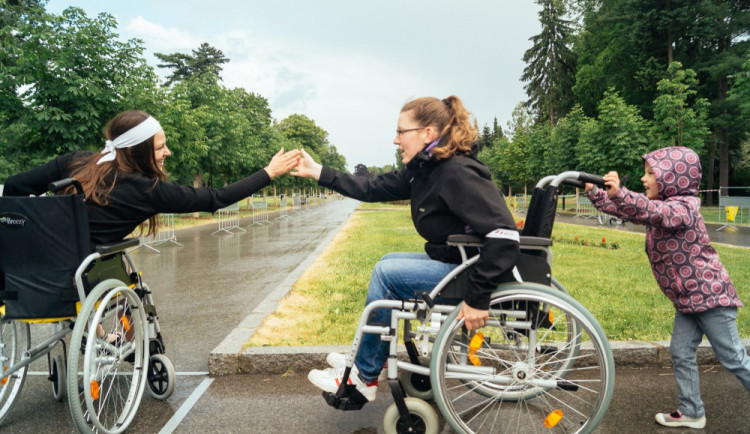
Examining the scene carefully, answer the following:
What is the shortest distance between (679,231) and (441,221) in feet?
4.61

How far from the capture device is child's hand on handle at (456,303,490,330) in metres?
2.38

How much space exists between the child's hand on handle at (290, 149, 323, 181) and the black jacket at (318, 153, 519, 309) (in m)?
0.78

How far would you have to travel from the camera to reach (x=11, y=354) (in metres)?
3.02

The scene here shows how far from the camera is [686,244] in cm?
282

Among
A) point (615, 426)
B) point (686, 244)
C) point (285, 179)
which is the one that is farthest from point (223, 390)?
point (285, 179)

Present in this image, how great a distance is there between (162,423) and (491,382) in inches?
76.9

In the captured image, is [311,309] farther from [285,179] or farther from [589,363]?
[285,179]

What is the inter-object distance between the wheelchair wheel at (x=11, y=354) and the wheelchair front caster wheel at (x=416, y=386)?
7.33 ft

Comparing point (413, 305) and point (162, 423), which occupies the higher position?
point (413, 305)

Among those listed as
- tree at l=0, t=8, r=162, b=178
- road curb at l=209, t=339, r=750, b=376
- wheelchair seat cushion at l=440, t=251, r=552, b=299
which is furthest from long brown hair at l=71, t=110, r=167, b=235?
tree at l=0, t=8, r=162, b=178

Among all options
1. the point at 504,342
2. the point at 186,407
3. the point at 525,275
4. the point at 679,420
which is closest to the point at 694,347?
the point at 679,420

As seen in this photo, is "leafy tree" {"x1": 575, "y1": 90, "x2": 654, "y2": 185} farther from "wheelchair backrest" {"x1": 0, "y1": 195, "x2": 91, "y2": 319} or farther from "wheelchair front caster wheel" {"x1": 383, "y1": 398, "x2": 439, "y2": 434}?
"wheelchair backrest" {"x1": 0, "y1": 195, "x2": 91, "y2": 319}

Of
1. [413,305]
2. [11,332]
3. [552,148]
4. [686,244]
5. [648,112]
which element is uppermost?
[648,112]

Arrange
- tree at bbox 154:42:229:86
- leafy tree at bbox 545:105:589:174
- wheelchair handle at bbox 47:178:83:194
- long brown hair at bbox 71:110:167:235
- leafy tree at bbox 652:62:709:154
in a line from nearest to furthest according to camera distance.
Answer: wheelchair handle at bbox 47:178:83:194
long brown hair at bbox 71:110:167:235
leafy tree at bbox 652:62:709:154
leafy tree at bbox 545:105:589:174
tree at bbox 154:42:229:86
